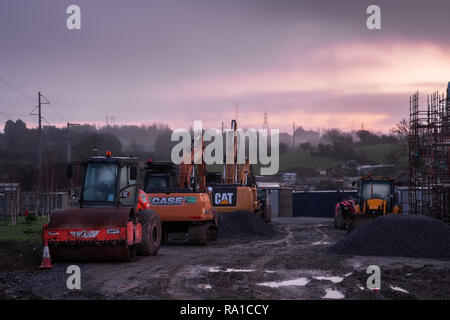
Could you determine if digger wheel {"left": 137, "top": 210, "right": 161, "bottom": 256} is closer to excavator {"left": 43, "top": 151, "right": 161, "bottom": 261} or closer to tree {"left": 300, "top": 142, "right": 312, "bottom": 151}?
excavator {"left": 43, "top": 151, "right": 161, "bottom": 261}

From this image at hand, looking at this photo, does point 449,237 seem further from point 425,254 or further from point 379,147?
point 379,147

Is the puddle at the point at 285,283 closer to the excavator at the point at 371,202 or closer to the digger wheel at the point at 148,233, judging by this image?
the digger wheel at the point at 148,233

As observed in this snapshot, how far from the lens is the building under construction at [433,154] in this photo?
102 feet

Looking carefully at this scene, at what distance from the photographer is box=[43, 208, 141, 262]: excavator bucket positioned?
15.4 metres

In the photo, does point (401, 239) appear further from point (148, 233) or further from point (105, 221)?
point (105, 221)

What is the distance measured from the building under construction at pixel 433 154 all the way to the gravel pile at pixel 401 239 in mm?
11303

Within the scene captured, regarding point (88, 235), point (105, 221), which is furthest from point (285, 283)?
point (88, 235)

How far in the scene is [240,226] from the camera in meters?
27.4

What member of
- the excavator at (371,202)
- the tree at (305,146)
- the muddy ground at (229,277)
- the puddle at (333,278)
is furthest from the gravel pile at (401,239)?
the tree at (305,146)

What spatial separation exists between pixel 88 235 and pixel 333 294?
22.9 ft

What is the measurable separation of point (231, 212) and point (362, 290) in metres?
16.7

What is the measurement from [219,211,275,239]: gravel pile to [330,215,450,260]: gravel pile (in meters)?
7.87

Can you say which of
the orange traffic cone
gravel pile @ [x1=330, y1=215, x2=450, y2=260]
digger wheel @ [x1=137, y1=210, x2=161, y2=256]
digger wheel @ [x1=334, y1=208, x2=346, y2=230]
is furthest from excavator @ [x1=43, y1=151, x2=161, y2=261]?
digger wheel @ [x1=334, y1=208, x2=346, y2=230]
